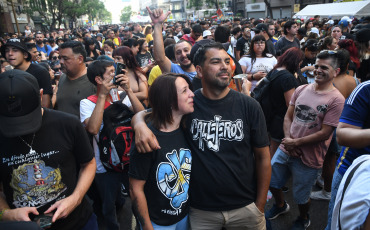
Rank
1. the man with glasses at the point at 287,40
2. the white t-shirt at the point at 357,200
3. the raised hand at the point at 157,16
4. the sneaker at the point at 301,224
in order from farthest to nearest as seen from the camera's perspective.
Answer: the man with glasses at the point at 287,40
the raised hand at the point at 157,16
the sneaker at the point at 301,224
the white t-shirt at the point at 357,200

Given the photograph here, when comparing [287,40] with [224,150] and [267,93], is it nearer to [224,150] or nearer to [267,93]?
[267,93]

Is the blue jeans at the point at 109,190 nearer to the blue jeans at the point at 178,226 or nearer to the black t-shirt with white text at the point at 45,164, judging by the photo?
the black t-shirt with white text at the point at 45,164

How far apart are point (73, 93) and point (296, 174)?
300cm

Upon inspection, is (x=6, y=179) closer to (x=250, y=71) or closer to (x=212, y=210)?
(x=212, y=210)

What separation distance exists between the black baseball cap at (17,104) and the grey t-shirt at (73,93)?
1735mm

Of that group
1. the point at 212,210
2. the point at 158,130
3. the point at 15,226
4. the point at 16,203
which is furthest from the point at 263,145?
the point at 16,203

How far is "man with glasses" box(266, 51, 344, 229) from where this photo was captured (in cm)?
283

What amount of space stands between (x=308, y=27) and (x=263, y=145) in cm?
1081

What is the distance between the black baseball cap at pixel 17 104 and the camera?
155cm

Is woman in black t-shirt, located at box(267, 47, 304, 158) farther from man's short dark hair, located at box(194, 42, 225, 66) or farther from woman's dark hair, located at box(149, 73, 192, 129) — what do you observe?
woman's dark hair, located at box(149, 73, 192, 129)

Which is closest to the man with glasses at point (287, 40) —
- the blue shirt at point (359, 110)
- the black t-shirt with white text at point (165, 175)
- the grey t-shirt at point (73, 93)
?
the blue shirt at point (359, 110)

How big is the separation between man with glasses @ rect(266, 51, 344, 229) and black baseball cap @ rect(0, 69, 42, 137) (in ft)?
8.58

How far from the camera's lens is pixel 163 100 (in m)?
2.01

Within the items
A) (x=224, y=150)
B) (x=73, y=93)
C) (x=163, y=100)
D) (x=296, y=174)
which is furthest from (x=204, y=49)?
(x=73, y=93)
